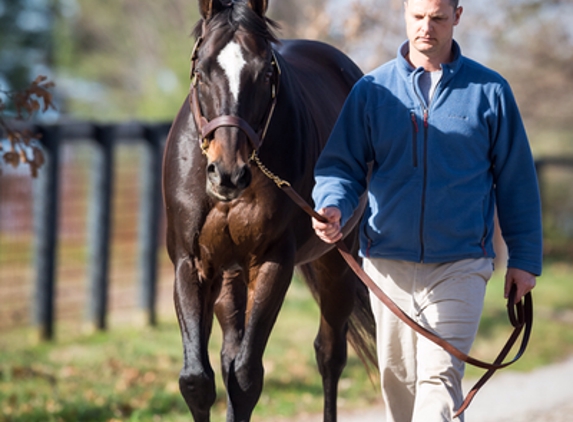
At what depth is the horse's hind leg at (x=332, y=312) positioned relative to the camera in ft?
15.0

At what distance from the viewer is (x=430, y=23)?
2.98 meters

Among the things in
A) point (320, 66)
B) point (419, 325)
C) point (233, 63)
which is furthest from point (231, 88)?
point (320, 66)

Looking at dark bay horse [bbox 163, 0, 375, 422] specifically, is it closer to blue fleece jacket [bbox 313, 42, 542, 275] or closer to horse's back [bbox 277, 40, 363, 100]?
blue fleece jacket [bbox 313, 42, 542, 275]

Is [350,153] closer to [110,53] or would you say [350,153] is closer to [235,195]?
[235,195]

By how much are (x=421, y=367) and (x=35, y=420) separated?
2.78 m

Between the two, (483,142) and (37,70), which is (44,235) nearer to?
(483,142)

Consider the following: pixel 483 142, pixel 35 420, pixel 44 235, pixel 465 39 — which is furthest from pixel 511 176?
pixel 465 39

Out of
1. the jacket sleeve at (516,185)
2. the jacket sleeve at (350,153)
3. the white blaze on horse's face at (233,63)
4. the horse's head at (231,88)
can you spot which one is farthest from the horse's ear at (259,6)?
the jacket sleeve at (516,185)

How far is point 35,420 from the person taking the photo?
15.7ft

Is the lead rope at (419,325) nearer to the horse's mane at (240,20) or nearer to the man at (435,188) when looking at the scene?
the man at (435,188)

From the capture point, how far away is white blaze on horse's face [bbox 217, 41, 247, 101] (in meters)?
3.00

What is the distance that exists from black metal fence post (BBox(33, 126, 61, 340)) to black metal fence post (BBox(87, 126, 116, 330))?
0.65 m

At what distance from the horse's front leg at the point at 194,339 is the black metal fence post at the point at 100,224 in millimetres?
4983

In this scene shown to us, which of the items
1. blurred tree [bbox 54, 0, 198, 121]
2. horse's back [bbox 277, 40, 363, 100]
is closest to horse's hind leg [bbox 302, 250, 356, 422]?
horse's back [bbox 277, 40, 363, 100]
